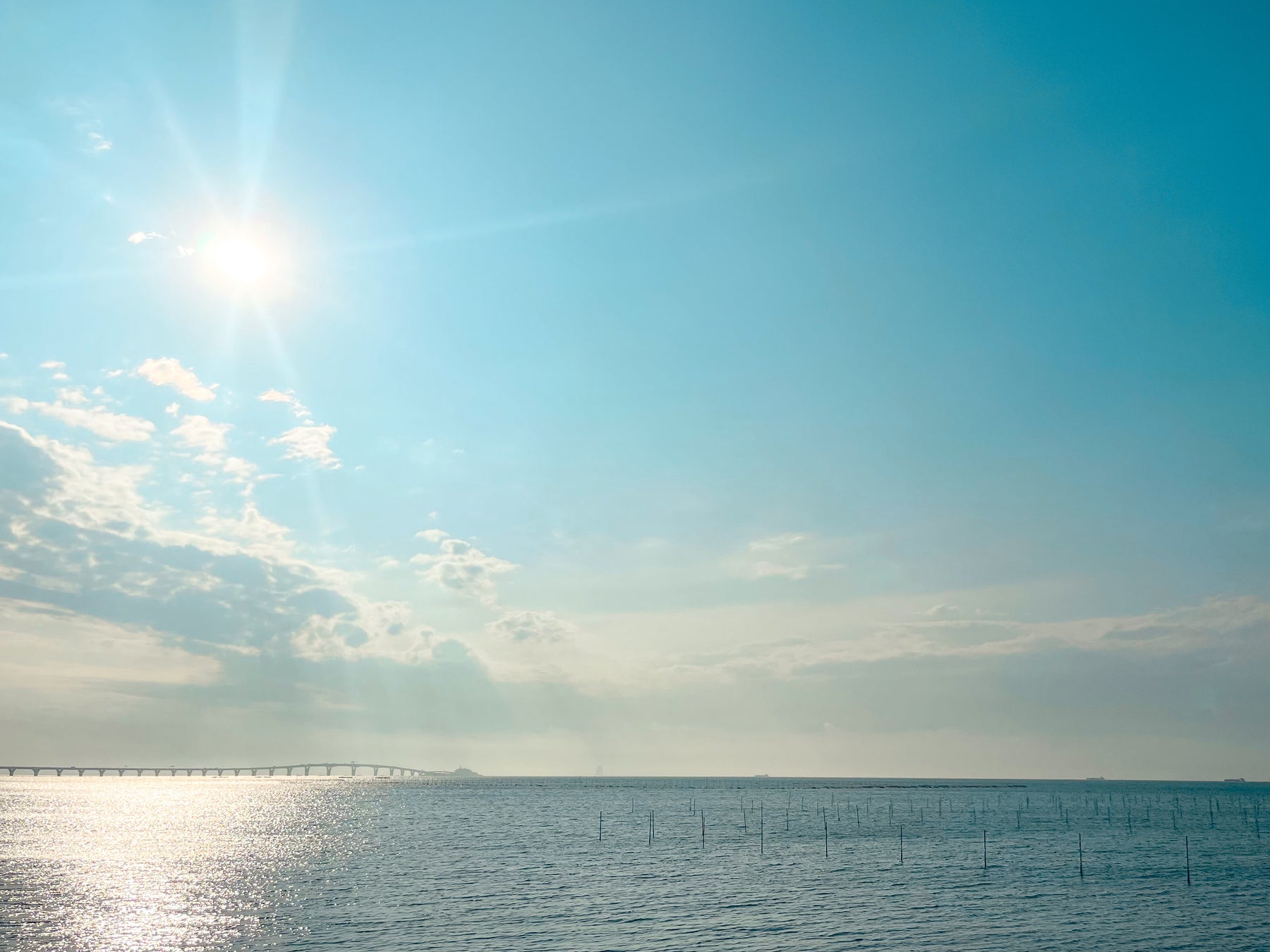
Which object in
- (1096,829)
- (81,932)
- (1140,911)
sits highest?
(81,932)

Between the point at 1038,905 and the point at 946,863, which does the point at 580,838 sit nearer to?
the point at 946,863

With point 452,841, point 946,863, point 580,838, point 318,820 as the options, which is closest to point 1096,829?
point 946,863

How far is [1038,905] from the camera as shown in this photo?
3174 inches

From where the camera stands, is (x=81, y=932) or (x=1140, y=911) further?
(x=1140, y=911)

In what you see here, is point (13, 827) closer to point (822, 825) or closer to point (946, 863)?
point (822, 825)

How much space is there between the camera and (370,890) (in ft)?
280

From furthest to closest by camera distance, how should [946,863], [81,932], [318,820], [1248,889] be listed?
[318,820], [946,863], [1248,889], [81,932]

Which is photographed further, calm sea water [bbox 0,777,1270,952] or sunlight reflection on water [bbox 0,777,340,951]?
sunlight reflection on water [bbox 0,777,340,951]

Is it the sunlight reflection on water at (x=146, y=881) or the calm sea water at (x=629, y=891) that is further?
the sunlight reflection on water at (x=146, y=881)

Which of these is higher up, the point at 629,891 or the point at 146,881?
the point at 146,881

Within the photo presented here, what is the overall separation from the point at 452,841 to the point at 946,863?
2794 inches

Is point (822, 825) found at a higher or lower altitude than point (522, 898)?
lower

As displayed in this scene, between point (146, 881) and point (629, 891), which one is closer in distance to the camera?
point (629, 891)

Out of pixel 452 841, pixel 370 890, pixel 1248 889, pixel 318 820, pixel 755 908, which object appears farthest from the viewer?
pixel 318 820
